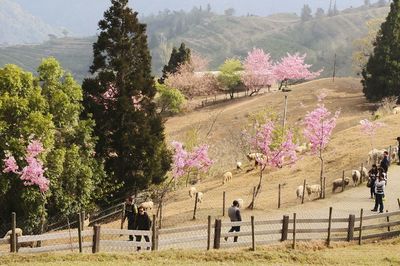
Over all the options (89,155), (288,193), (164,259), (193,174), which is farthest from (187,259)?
(193,174)

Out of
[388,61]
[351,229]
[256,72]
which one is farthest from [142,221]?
[256,72]

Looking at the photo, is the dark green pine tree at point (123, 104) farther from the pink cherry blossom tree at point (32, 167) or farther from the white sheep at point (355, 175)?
the white sheep at point (355, 175)

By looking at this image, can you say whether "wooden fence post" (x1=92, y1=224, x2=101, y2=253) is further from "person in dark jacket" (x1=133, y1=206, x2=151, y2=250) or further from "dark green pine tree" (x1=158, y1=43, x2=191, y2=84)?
"dark green pine tree" (x1=158, y1=43, x2=191, y2=84)

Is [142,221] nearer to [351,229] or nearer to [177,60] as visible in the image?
[351,229]

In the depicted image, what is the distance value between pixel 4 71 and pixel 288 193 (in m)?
19.3

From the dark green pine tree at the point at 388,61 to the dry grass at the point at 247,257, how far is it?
48.7 m

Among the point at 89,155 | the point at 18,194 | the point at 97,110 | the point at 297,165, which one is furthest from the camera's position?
the point at 297,165

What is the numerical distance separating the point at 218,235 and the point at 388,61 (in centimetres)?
5280

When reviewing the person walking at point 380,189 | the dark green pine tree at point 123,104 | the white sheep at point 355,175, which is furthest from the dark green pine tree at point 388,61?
the person walking at point 380,189

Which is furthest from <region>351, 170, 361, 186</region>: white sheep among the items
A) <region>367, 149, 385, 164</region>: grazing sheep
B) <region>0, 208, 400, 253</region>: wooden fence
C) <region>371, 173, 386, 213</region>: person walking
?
<region>0, 208, 400, 253</region>: wooden fence

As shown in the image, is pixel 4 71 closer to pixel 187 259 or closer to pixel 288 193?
pixel 187 259

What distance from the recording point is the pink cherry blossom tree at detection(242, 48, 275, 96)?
92.4 meters

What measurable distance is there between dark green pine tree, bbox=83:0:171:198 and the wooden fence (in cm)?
962

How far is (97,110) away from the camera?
33781mm
